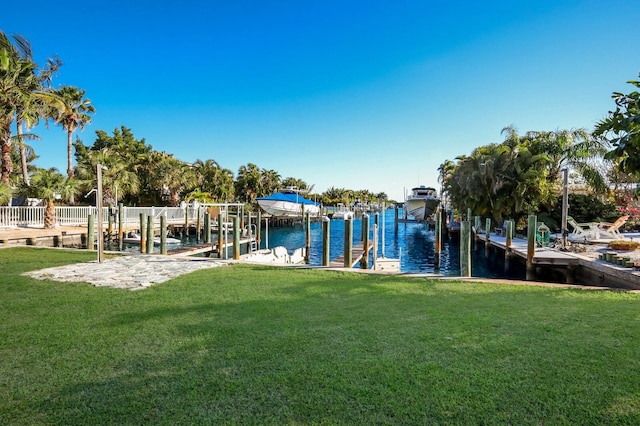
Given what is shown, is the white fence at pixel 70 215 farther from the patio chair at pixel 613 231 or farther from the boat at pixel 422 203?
the boat at pixel 422 203

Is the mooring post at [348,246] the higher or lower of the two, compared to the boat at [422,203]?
lower

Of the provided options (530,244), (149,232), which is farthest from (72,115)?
(530,244)

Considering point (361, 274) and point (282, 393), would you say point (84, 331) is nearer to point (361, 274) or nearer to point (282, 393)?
point (282, 393)

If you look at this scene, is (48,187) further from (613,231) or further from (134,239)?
(613,231)

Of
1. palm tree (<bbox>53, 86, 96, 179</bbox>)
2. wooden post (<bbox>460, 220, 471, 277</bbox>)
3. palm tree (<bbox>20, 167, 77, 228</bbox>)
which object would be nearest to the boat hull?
palm tree (<bbox>53, 86, 96, 179</bbox>)

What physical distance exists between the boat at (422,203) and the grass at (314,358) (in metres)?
42.0

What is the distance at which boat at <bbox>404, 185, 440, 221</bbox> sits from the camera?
47.4 metres

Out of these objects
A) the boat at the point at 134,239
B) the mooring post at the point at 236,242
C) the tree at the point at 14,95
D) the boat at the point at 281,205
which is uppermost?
the tree at the point at 14,95

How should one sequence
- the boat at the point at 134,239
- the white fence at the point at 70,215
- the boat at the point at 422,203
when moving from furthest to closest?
the boat at the point at 422,203
the boat at the point at 134,239
the white fence at the point at 70,215

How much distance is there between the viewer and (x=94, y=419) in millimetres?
2576

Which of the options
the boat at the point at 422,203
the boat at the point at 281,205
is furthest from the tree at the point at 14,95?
the boat at the point at 422,203

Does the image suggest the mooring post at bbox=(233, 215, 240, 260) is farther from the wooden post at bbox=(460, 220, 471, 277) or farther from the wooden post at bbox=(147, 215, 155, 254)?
the wooden post at bbox=(460, 220, 471, 277)

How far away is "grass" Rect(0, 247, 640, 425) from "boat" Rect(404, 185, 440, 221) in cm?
4197

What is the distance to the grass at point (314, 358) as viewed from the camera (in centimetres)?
267
